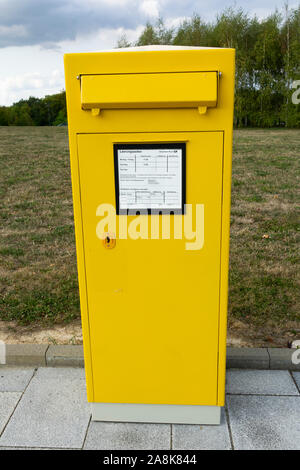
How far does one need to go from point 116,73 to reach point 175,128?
0.41 m

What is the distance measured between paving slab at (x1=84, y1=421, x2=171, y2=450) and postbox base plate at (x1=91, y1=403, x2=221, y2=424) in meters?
0.04

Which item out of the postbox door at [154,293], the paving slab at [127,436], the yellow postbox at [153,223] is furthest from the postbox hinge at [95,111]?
the paving slab at [127,436]

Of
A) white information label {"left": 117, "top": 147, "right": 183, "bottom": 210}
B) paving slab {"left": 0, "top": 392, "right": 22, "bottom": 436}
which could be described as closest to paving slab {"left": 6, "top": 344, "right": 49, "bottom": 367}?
paving slab {"left": 0, "top": 392, "right": 22, "bottom": 436}

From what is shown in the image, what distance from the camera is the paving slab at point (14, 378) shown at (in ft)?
10.5

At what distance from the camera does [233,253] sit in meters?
5.37

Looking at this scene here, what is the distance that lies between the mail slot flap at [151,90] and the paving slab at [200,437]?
1.95m

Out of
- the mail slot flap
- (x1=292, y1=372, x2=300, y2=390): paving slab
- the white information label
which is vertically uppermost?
the mail slot flap

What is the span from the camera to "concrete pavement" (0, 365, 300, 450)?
2658 mm

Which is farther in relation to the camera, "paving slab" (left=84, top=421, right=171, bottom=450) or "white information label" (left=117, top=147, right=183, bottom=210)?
"paving slab" (left=84, top=421, right=171, bottom=450)

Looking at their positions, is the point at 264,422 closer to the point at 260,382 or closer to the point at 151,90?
the point at 260,382

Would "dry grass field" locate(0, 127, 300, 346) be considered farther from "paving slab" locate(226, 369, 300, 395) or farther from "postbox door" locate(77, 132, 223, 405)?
"postbox door" locate(77, 132, 223, 405)
